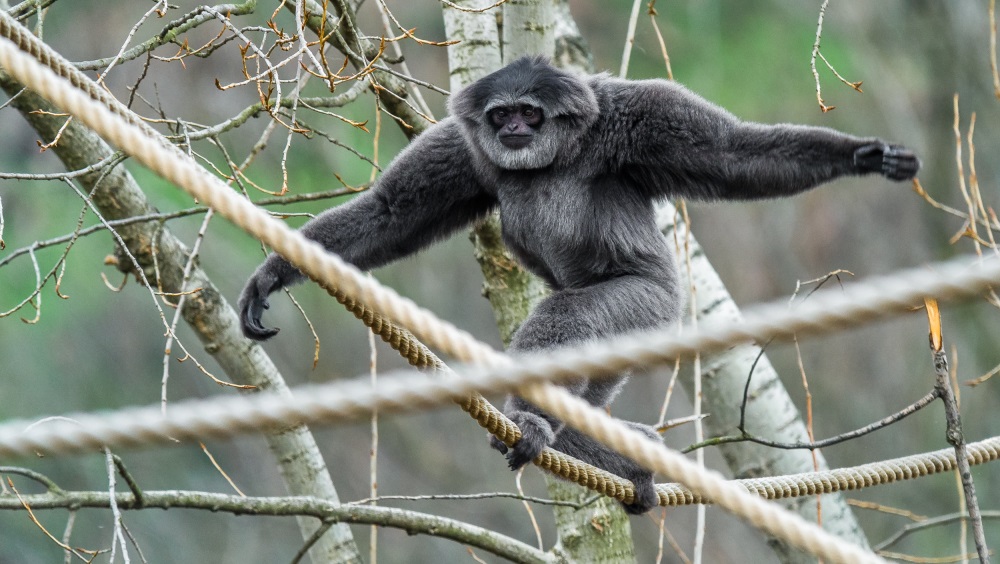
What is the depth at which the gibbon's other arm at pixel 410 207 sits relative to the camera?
15.2 feet

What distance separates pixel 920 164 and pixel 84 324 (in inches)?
453

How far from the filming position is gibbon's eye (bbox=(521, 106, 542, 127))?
15.0 ft

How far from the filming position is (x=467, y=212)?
4.93m

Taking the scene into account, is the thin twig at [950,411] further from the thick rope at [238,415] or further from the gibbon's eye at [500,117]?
the gibbon's eye at [500,117]

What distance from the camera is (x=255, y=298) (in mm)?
4281

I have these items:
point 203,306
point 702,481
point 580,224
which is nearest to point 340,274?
point 702,481

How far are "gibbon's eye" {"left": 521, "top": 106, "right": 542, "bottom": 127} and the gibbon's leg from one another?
0.81 m

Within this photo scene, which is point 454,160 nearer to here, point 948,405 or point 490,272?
point 490,272

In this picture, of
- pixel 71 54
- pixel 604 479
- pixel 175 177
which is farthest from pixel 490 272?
pixel 71 54

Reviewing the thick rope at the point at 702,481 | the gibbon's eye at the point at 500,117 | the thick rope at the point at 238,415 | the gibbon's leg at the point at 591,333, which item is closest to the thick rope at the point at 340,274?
the thick rope at the point at 702,481

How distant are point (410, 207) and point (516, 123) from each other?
2.12 feet

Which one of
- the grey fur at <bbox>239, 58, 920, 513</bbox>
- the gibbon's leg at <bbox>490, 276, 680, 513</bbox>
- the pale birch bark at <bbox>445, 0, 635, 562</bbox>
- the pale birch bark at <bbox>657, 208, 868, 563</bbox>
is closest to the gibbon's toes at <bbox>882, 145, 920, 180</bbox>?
the grey fur at <bbox>239, 58, 920, 513</bbox>

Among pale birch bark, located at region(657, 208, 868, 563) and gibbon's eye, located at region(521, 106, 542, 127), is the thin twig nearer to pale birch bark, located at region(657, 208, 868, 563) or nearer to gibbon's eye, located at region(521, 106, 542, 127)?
gibbon's eye, located at region(521, 106, 542, 127)

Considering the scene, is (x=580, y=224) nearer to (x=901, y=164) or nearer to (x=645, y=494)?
(x=645, y=494)
